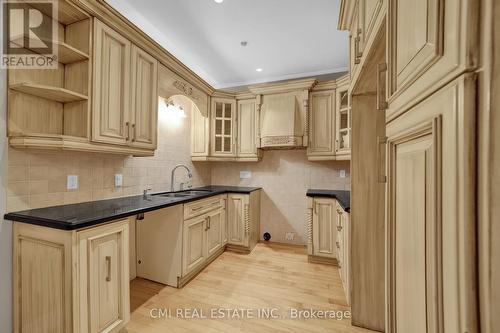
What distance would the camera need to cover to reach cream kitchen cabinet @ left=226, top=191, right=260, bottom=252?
300 cm

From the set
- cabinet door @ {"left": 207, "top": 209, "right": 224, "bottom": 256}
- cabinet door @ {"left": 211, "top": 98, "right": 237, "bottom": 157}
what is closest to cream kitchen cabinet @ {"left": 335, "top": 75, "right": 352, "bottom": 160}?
cabinet door @ {"left": 211, "top": 98, "right": 237, "bottom": 157}

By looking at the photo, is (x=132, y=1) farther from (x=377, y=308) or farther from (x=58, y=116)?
(x=377, y=308)

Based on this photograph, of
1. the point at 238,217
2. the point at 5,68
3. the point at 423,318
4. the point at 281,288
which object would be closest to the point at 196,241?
the point at 238,217

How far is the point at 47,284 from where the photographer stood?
1.24 m

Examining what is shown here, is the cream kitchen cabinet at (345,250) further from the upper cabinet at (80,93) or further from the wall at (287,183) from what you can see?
the upper cabinet at (80,93)

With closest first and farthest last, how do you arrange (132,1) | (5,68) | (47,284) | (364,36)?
(364,36) < (47,284) < (5,68) < (132,1)

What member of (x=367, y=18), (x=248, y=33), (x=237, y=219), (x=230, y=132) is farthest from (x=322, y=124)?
(x=367, y=18)

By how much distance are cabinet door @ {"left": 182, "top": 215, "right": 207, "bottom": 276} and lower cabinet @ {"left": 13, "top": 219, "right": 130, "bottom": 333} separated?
0.74 metres

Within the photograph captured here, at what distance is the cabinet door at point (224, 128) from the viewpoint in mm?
3320

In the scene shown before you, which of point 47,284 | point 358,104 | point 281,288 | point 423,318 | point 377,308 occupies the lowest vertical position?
point 281,288

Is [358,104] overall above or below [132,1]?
below

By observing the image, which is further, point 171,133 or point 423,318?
point 171,133

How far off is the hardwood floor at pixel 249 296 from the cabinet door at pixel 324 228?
20cm

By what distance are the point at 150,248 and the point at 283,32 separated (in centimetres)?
279
